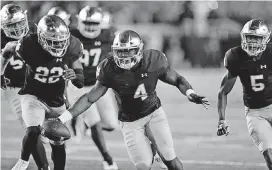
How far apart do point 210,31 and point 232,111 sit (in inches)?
202

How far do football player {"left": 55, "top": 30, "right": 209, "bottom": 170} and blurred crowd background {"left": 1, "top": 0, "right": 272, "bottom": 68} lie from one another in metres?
9.71

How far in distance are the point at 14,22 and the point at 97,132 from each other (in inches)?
62.1

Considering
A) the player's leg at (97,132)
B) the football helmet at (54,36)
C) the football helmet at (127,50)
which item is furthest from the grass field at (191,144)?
the football helmet at (127,50)

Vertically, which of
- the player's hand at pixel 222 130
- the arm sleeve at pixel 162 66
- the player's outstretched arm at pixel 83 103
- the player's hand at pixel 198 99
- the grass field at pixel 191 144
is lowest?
the grass field at pixel 191 144

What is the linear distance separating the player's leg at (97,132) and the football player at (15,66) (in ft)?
2.85

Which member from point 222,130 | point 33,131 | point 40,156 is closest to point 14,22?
point 33,131

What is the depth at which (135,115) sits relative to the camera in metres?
5.46

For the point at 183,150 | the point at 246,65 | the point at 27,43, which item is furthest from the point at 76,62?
the point at 183,150

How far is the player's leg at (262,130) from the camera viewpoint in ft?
18.0

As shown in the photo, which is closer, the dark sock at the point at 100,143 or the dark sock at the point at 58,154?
the dark sock at the point at 58,154

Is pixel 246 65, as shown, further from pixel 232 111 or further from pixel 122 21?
pixel 122 21

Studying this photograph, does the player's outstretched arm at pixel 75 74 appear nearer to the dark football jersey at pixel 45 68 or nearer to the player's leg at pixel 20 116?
the dark football jersey at pixel 45 68

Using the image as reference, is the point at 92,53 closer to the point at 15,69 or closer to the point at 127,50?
the point at 15,69

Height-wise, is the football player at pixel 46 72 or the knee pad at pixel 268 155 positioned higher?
the football player at pixel 46 72
